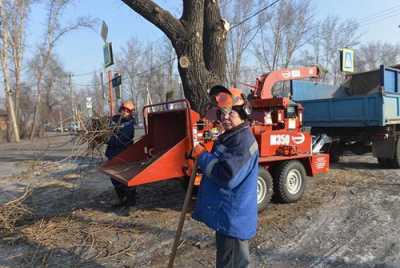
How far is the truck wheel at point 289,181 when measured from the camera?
6195mm

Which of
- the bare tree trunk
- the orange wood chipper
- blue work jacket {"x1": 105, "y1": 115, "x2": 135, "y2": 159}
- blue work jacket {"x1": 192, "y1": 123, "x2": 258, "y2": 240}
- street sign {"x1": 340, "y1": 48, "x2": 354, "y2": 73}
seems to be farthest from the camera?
the bare tree trunk

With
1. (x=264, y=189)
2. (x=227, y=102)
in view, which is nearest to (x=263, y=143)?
(x=264, y=189)

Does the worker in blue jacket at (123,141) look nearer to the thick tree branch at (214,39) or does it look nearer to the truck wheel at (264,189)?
the thick tree branch at (214,39)

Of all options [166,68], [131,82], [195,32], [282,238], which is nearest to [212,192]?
[282,238]

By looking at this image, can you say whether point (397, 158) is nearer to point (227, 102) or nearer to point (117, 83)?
point (117, 83)

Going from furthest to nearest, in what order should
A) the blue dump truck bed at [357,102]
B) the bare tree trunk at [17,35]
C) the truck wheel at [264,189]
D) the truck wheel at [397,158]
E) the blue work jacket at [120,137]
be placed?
the bare tree trunk at [17,35]
the truck wheel at [397,158]
the blue dump truck bed at [357,102]
the blue work jacket at [120,137]
the truck wheel at [264,189]

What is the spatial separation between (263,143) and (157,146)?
6.00 ft

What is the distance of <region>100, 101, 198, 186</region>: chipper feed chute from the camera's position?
17.6 feet

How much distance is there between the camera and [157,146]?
6.63 metres

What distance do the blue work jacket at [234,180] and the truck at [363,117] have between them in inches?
267

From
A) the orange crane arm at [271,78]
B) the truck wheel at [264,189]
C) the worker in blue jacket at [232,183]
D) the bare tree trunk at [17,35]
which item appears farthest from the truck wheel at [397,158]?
the bare tree trunk at [17,35]

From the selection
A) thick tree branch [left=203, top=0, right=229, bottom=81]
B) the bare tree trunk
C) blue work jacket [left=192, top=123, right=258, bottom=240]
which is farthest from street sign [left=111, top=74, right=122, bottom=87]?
the bare tree trunk

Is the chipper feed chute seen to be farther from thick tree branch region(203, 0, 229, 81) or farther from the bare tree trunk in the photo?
the bare tree trunk

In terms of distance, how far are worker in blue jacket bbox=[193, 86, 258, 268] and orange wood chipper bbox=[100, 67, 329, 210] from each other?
7.69 feet
